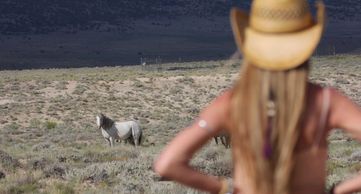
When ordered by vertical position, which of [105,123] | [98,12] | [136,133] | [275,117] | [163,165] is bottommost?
[98,12]

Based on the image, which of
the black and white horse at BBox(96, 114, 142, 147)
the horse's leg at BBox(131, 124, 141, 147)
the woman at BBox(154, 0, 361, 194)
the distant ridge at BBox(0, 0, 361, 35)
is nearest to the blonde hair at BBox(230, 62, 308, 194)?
the woman at BBox(154, 0, 361, 194)

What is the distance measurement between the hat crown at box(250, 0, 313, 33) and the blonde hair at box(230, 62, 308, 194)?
167 mm

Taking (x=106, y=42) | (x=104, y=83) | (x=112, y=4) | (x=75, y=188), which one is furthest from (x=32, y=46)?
(x=75, y=188)

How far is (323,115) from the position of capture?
2922mm

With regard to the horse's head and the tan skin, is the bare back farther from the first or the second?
the horse's head

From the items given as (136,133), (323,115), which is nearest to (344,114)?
(323,115)

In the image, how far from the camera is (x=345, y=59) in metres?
66.2

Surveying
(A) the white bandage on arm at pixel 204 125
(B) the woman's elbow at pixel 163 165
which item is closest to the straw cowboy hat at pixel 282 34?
(A) the white bandage on arm at pixel 204 125

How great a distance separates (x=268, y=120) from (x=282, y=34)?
35 cm

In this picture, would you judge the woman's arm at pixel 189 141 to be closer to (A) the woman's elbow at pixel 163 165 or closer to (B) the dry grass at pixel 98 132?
(A) the woman's elbow at pixel 163 165

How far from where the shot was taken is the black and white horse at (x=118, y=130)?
19.7m

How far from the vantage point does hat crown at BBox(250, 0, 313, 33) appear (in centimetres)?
293

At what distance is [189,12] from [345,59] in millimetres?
51650

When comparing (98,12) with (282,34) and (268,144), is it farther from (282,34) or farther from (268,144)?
(268,144)
